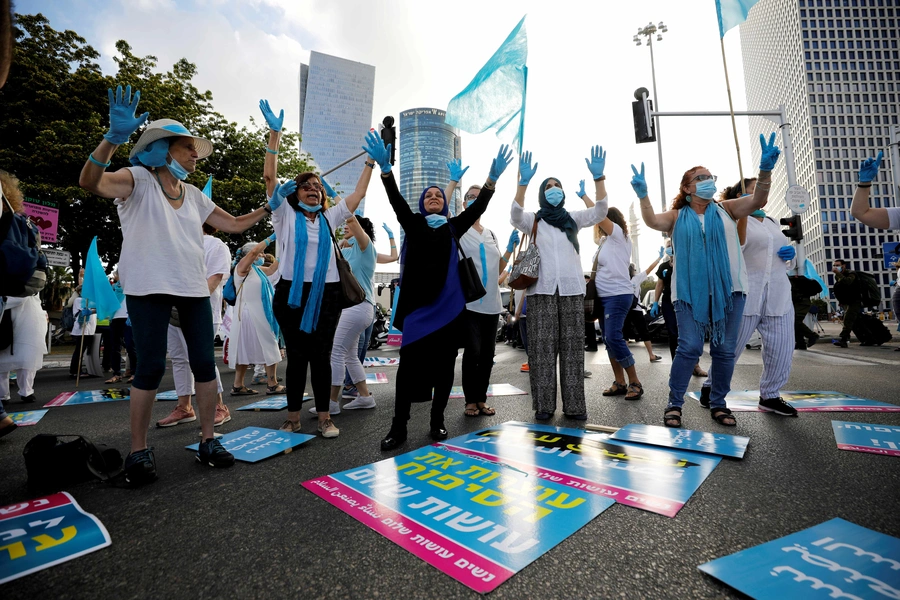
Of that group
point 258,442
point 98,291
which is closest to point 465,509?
point 258,442

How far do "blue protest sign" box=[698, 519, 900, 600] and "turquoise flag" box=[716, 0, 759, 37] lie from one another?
4.50m

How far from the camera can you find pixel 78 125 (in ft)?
53.6

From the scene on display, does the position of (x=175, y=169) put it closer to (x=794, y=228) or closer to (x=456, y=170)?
(x=456, y=170)

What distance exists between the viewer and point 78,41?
1839 cm

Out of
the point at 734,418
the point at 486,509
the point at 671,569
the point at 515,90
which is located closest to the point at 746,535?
the point at 671,569

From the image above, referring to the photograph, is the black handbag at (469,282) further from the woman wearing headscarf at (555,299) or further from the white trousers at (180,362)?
the white trousers at (180,362)

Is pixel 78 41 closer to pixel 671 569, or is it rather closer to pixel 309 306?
pixel 309 306

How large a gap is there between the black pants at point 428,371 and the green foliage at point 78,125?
1532cm

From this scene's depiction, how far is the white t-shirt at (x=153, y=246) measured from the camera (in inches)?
99.8

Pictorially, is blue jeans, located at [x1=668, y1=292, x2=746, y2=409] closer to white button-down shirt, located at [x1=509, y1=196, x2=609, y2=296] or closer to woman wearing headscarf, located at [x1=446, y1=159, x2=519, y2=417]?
white button-down shirt, located at [x1=509, y1=196, x2=609, y2=296]

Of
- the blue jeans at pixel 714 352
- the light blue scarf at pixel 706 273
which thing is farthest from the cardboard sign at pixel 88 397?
the light blue scarf at pixel 706 273

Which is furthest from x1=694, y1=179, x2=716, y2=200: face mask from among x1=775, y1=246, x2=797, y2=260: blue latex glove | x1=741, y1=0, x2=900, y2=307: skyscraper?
x1=741, y1=0, x2=900, y2=307: skyscraper

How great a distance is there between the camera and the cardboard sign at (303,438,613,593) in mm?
1564

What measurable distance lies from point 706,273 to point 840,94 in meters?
123
